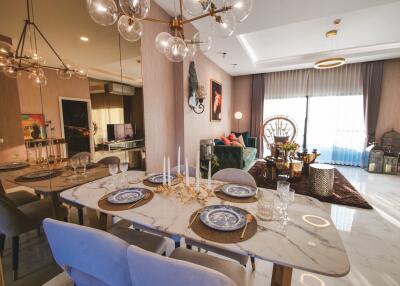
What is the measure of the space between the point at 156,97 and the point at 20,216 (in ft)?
6.22

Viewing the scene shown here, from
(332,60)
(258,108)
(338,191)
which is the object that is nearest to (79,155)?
(338,191)

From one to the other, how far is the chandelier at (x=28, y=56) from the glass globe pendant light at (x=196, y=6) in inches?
51.5

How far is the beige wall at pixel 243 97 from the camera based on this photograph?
620 centimetres

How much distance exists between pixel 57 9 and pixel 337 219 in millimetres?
3856

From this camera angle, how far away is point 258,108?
5977 mm

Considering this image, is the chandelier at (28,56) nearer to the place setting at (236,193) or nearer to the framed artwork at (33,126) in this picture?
the framed artwork at (33,126)

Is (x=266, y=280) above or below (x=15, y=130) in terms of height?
below

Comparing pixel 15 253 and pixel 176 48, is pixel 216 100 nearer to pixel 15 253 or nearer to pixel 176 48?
pixel 176 48

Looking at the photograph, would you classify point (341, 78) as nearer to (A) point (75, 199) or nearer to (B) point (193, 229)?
(B) point (193, 229)

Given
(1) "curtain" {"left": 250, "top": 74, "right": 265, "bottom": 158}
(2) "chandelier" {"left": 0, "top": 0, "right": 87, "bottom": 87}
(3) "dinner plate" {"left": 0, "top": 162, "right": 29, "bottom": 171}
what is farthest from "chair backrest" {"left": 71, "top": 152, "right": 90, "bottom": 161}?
(1) "curtain" {"left": 250, "top": 74, "right": 265, "bottom": 158}

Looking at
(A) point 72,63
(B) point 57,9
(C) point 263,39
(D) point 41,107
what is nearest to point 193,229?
A: (D) point 41,107

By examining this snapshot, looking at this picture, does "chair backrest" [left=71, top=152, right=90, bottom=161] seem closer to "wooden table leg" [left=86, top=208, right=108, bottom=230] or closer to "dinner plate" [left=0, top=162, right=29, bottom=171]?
"dinner plate" [left=0, top=162, right=29, bottom=171]

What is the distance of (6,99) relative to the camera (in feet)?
4.34

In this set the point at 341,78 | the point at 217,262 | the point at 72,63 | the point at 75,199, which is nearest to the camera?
the point at 217,262
